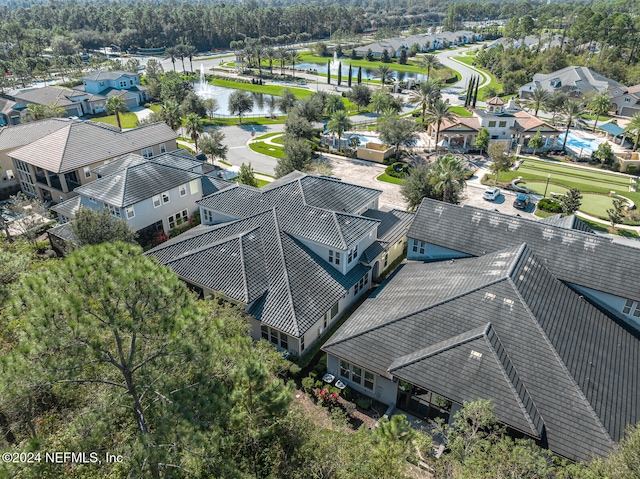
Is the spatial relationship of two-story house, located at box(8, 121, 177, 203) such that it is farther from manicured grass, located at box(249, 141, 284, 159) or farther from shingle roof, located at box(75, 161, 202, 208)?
manicured grass, located at box(249, 141, 284, 159)

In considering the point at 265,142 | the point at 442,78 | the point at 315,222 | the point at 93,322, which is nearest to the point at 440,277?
the point at 315,222

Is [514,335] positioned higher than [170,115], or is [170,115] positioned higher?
[170,115]

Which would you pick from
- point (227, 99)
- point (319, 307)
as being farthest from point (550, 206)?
point (227, 99)

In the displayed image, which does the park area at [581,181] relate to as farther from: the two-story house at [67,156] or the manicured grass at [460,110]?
the two-story house at [67,156]

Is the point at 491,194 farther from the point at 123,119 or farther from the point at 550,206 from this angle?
the point at 123,119

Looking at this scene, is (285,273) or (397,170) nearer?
(285,273)
